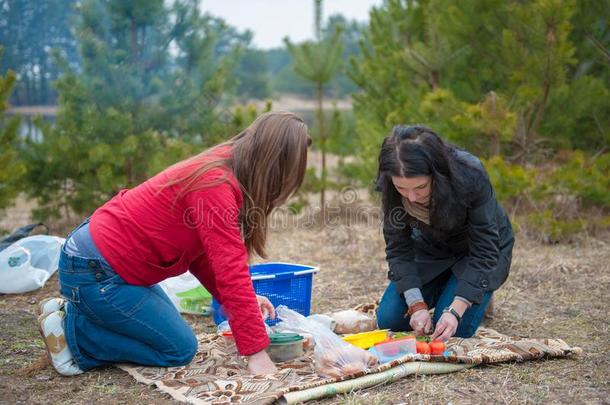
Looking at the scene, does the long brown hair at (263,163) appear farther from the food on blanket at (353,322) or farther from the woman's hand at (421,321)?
the food on blanket at (353,322)

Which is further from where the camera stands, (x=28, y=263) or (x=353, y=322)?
(x=28, y=263)

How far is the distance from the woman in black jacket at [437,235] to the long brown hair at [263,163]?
47 cm

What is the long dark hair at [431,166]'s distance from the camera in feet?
10.0

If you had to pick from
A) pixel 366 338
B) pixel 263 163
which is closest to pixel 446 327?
pixel 366 338

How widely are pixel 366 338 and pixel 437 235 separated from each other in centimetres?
63

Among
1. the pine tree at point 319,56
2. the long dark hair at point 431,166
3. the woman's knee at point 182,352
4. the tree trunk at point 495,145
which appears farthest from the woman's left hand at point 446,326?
the pine tree at point 319,56

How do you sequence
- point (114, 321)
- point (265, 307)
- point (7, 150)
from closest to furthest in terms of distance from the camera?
point (114, 321)
point (265, 307)
point (7, 150)

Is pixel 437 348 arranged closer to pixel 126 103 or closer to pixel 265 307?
pixel 265 307

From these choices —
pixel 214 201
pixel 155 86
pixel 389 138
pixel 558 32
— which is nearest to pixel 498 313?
pixel 389 138

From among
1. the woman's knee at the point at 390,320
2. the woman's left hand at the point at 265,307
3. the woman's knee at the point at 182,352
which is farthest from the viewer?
the woman's knee at the point at 390,320

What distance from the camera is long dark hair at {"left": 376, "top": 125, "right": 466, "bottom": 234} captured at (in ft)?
10.0

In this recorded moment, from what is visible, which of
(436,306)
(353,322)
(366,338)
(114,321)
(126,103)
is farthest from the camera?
(126,103)

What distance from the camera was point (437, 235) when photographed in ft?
11.4

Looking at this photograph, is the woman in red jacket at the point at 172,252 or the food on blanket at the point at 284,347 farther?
the food on blanket at the point at 284,347
